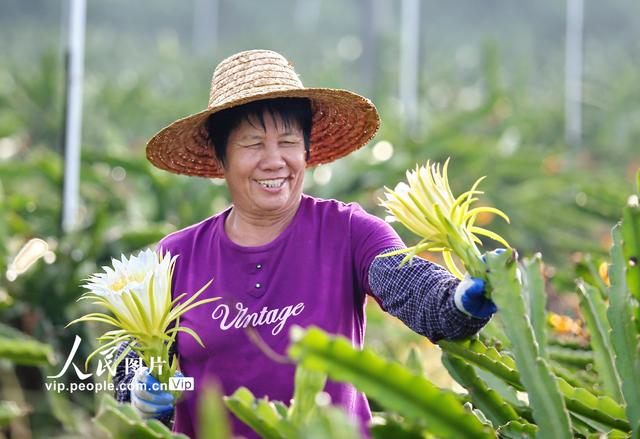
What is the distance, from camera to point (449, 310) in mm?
1918

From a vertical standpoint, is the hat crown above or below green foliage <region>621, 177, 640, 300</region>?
above

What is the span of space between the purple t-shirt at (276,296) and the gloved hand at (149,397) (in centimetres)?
15

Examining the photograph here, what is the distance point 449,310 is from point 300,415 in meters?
0.37

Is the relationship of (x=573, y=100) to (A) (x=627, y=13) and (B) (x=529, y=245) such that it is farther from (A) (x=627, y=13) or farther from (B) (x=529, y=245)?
(A) (x=627, y=13)

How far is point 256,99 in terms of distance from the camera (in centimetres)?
223

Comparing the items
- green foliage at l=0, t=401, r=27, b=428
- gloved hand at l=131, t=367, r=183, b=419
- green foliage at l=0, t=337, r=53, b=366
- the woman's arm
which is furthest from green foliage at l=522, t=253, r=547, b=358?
green foliage at l=0, t=337, r=53, b=366

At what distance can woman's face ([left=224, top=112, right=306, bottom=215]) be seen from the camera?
2.26 meters

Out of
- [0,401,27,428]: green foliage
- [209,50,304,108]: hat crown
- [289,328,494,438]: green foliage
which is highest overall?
[209,50,304,108]: hat crown

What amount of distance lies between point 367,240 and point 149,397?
0.58m

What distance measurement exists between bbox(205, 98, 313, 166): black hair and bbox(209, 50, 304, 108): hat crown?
40mm

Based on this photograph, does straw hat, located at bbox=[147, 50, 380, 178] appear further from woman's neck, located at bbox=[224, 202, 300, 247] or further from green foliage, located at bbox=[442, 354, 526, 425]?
green foliage, located at bbox=[442, 354, 526, 425]

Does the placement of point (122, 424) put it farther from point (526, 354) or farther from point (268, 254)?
point (526, 354)

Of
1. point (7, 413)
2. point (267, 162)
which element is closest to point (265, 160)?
point (267, 162)

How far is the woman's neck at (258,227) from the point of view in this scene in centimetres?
235
